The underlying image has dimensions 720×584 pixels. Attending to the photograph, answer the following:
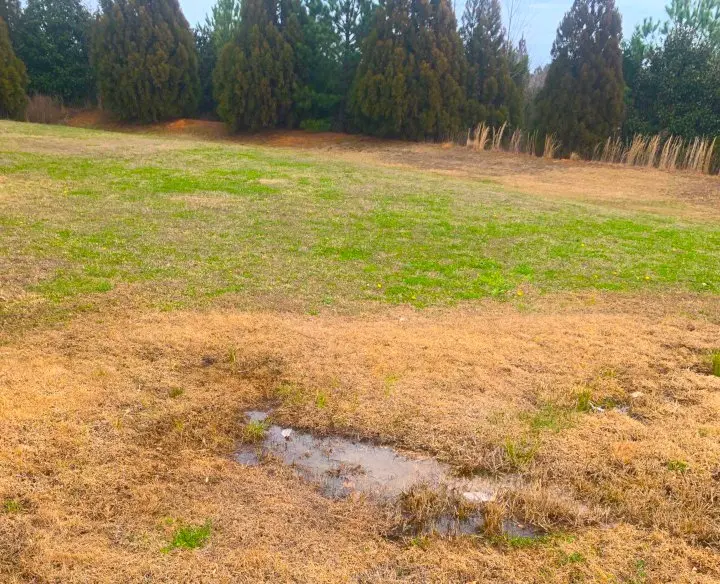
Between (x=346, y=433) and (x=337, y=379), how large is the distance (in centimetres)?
51

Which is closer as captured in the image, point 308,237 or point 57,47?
point 308,237

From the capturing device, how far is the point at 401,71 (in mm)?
16297

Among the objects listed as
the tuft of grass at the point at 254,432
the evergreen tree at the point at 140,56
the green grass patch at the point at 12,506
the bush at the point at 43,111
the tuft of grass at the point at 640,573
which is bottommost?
the green grass patch at the point at 12,506

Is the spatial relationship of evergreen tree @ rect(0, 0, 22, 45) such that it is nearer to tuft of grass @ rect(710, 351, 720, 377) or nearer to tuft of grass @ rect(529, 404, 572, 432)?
tuft of grass @ rect(529, 404, 572, 432)

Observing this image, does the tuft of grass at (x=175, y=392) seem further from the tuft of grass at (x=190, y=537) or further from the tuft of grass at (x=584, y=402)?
the tuft of grass at (x=584, y=402)

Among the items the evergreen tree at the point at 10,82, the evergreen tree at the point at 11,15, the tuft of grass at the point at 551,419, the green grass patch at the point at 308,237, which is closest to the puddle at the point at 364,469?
the tuft of grass at the point at 551,419

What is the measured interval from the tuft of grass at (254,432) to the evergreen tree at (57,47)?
1999 centimetres

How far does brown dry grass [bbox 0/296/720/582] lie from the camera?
7.81ft

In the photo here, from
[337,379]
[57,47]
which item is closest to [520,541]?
[337,379]

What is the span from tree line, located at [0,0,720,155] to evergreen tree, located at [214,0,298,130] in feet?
0.12

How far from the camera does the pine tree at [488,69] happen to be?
666 inches

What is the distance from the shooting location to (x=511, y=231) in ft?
24.6

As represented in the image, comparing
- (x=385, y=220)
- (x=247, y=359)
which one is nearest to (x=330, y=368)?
(x=247, y=359)

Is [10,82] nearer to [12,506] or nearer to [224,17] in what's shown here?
[224,17]
